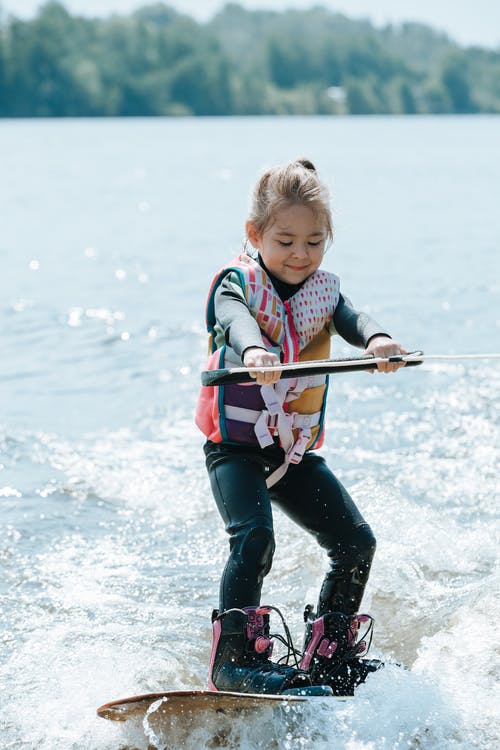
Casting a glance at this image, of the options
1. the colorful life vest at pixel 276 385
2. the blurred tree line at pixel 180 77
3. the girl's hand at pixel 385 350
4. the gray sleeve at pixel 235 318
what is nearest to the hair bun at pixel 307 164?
the colorful life vest at pixel 276 385

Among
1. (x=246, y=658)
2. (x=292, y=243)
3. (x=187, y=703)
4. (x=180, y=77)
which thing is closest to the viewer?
(x=187, y=703)

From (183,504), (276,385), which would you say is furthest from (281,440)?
(183,504)

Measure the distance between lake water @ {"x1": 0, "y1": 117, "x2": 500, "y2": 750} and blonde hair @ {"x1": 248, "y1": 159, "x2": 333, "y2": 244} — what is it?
12.6 inches

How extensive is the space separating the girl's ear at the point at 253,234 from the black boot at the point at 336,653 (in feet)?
4.41

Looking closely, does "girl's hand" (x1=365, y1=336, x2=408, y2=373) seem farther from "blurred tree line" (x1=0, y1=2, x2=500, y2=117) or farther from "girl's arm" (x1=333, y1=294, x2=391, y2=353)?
"blurred tree line" (x1=0, y1=2, x2=500, y2=117)

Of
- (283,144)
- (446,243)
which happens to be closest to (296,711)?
(446,243)

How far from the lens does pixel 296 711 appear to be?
371cm

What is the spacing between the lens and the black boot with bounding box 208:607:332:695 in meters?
3.73

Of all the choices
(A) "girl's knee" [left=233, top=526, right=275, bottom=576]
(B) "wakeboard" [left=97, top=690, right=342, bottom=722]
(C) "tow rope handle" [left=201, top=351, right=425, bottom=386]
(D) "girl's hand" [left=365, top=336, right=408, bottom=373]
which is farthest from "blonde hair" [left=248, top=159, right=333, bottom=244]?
(B) "wakeboard" [left=97, top=690, right=342, bottom=722]

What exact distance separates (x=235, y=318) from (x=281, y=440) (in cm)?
48

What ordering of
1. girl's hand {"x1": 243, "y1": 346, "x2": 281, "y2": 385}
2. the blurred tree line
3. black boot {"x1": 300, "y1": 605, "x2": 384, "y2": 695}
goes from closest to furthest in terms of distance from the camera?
girl's hand {"x1": 243, "y1": 346, "x2": 281, "y2": 385}, black boot {"x1": 300, "y1": 605, "x2": 384, "y2": 695}, the blurred tree line

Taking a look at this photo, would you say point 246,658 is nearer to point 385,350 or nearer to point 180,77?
point 385,350

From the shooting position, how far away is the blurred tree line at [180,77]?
95438 millimetres

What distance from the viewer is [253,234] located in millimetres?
4047
